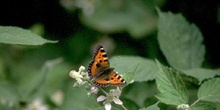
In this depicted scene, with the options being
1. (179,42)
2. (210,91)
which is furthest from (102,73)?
(179,42)

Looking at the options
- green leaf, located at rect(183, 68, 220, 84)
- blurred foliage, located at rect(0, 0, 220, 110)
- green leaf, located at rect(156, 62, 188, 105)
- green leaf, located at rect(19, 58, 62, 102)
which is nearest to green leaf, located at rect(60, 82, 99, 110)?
blurred foliage, located at rect(0, 0, 220, 110)

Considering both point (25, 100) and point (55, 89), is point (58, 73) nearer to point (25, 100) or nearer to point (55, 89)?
point (55, 89)

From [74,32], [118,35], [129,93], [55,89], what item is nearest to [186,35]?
[129,93]

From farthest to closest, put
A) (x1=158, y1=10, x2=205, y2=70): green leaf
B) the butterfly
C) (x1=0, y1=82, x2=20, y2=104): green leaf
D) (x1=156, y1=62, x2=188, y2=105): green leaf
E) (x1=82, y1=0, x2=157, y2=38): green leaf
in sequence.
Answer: (x1=82, y1=0, x2=157, y2=38): green leaf
(x1=0, y1=82, x2=20, y2=104): green leaf
(x1=158, y1=10, x2=205, y2=70): green leaf
(x1=156, y1=62, x2=188, y2=105): green leaf
the butterfly

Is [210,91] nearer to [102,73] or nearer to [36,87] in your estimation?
[102,73]

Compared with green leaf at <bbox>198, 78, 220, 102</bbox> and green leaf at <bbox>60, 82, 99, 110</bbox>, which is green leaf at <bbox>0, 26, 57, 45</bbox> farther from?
green leaf at <bbox>60, 82, 99, 110</bbox>
